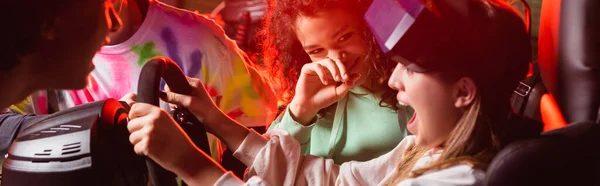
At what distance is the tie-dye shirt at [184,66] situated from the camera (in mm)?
1409

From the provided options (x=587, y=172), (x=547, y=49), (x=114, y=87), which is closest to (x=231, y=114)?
(x=114, y=87)

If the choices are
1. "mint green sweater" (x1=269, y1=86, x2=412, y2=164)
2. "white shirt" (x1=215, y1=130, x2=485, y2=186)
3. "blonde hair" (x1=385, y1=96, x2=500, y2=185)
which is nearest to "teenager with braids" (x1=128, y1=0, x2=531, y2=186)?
"blonde hair" (x1=385, y1=96, x2=500, y2=185)

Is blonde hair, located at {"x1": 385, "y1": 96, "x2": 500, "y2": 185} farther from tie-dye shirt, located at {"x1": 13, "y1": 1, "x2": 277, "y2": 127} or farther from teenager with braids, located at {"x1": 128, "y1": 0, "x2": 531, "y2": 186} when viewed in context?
tie-dye shirt, located at {"x1": 13, "y1": 1, "x2": 277, "y2": 127}

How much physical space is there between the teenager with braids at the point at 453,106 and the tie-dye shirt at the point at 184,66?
0.47 m

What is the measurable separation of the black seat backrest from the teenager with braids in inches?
2.5

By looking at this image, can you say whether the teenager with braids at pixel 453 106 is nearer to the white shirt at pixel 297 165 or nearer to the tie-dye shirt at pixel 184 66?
the white shirt at pixel 297 165

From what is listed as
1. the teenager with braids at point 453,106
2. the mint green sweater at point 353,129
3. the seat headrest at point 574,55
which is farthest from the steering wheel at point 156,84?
the seat headrest at point 574,55

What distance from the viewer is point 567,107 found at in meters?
1.07

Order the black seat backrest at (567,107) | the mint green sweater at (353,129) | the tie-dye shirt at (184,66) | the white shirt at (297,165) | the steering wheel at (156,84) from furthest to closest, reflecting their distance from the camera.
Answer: the tie-dye shirt at (184,66), the mint green sweater at (353,129), the white shirt at (297,165), the steering wheel at (156,84), the black seat backrest at (567,107)

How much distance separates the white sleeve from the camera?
3.92ft

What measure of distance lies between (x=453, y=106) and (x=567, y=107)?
28 centimetres

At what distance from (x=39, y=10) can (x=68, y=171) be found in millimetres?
301

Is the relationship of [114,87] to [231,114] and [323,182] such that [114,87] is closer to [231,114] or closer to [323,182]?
[231,114]

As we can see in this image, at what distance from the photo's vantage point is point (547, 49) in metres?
1.11
